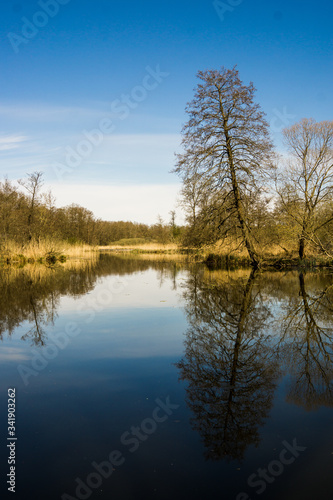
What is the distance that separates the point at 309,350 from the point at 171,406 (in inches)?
114

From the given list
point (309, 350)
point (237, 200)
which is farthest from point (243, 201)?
point (309, 350)

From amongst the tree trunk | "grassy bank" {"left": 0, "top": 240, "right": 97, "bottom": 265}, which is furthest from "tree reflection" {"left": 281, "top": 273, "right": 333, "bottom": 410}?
"grassy bank" {"left": 0, "top": 240, "right": 97, "bottom": 265}

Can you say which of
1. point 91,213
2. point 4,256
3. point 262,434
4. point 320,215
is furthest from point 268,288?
point 91,213

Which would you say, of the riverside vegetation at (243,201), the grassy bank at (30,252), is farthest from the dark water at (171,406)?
the grassy bank at (30,252)

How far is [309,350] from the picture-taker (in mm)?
5543

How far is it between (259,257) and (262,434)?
18.9 m

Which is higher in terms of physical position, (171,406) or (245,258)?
(245,258)

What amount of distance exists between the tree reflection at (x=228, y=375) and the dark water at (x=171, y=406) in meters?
0.02

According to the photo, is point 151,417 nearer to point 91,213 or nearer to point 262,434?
point 262,434

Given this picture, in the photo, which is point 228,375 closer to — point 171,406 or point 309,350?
point 171,406

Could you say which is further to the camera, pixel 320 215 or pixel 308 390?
pixel 320 215

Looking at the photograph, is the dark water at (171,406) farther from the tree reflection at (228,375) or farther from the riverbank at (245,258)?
the riverbank at (245,258)

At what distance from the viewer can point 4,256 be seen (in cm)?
2839

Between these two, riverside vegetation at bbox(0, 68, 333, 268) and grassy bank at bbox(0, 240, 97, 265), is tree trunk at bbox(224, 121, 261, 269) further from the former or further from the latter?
grassy bank at bbox(0, 240, 97, 265)
